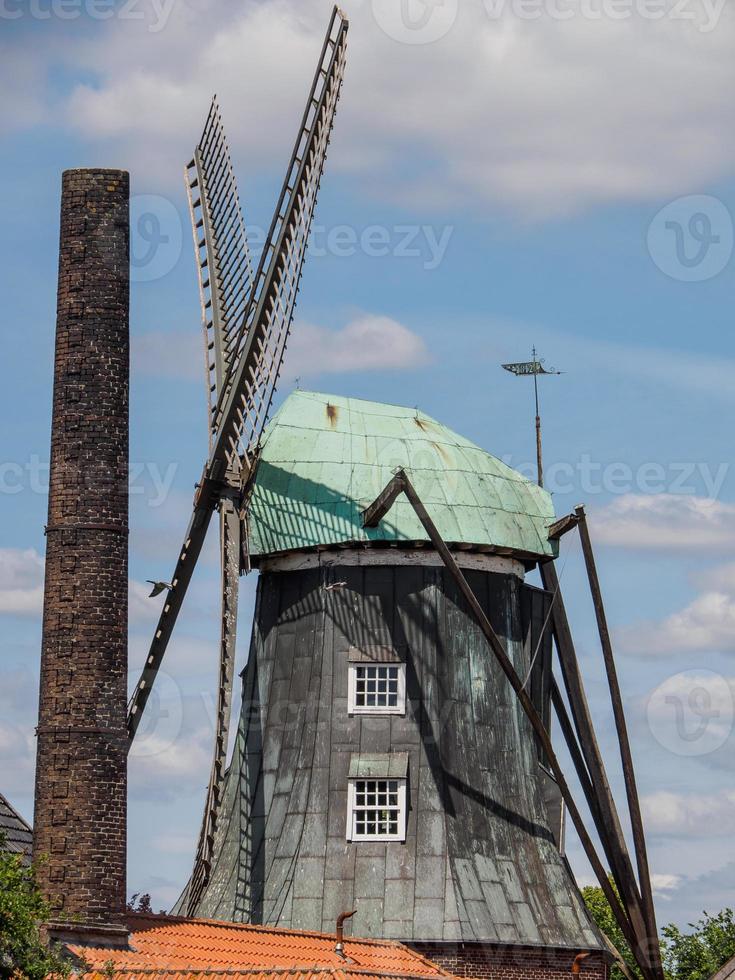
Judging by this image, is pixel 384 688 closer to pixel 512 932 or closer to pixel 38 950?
pixel 512 932

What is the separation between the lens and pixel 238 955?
30078 millimetres

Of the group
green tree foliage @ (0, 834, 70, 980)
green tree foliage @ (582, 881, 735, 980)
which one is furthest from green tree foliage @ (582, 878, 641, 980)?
green tree foliage @ (0, 834, 70, 980)

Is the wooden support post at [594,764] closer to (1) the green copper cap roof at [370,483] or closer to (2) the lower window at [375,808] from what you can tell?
(1) the green copper cap roof at [370,483]

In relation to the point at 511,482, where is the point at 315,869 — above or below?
below

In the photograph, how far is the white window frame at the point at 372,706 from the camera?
116ft

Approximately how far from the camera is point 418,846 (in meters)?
34.4

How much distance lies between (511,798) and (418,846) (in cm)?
199

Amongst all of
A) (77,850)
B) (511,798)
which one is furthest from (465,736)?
(77,850)

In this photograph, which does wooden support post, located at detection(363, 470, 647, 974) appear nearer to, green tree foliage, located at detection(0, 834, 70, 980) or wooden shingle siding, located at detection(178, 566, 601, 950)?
wooden shingle siding, located at detection(178, 566, 601, 950)

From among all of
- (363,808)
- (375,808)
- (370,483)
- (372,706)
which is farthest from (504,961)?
(370,483)

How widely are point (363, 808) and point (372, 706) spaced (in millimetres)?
1693

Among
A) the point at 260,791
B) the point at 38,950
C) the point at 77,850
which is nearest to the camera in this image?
the point at 38,950

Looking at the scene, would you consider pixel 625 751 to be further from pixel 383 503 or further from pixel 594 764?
pixel 383 503

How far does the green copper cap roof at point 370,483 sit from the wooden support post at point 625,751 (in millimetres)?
1037
